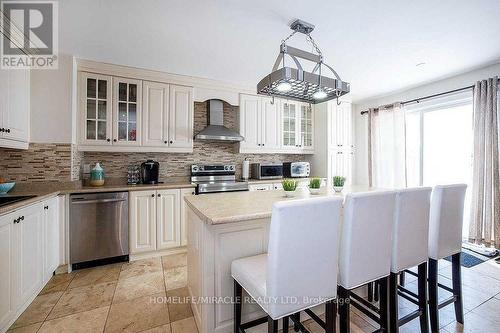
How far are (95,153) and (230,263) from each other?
8.96 ft

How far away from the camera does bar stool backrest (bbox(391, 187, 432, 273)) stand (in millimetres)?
1475

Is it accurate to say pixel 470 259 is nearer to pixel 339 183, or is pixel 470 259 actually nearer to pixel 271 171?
pixel 339 183

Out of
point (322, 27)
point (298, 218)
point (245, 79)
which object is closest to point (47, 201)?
point (298, 218)

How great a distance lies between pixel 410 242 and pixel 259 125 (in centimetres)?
282

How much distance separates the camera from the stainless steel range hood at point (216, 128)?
338 cm

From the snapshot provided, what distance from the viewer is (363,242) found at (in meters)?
1.33

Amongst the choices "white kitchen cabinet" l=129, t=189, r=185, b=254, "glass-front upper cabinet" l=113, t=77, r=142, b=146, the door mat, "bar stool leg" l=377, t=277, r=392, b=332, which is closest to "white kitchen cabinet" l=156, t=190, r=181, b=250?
"white kitchen cabinet" l=129, t=189, r=185, b=254

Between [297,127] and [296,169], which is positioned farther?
[297,127]

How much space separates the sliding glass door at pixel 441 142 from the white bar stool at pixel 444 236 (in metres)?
2.15

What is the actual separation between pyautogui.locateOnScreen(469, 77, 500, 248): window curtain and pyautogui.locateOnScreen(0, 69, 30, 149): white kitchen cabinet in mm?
5296

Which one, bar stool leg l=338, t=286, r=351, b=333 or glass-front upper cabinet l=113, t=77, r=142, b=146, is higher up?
glass-front upper cabinet l=113, t=77, r=142, b=146

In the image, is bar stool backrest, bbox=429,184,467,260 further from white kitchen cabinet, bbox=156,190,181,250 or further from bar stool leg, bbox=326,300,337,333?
white kitchen cabinet, bbox=156,190,181,250

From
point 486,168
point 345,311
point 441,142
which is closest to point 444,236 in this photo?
point 345,311

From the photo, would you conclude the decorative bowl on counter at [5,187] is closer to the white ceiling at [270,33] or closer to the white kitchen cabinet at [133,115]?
the white kitchen cabinet at [133,115]
